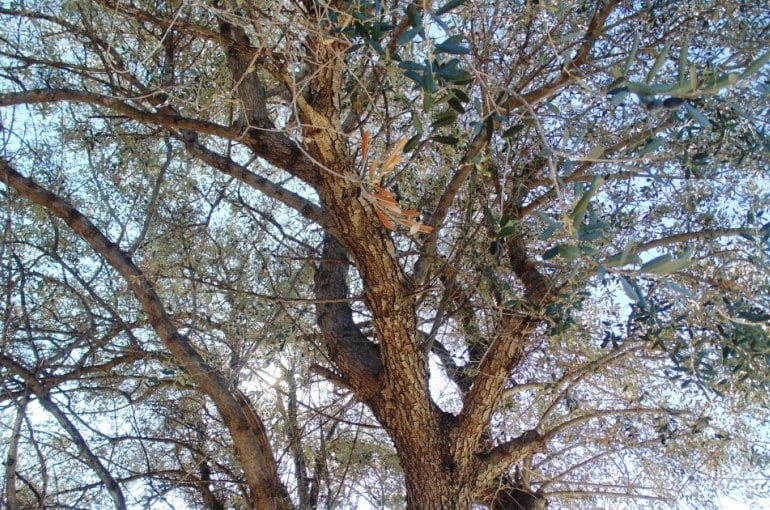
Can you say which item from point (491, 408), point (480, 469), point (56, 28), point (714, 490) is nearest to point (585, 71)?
point (491, 408)

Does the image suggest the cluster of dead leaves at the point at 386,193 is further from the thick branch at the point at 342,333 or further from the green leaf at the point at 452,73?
the thick branch at the point at 342,333

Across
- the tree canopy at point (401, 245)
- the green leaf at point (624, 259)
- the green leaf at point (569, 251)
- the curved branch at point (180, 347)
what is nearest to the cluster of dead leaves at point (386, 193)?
the tree canopy at point (401, 245)

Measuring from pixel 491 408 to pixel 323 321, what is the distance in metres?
1.19

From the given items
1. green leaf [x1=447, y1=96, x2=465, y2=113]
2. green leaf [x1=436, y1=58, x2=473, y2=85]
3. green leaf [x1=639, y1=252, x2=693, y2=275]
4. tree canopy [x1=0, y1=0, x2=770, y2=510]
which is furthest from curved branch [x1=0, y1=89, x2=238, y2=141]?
green leaf [x1=639, y1=252, x2=693, y2=275]

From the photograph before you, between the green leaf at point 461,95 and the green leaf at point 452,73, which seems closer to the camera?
the green leaf at point 452,73

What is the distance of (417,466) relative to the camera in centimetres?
389

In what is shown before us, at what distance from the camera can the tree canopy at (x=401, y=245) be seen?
299cm

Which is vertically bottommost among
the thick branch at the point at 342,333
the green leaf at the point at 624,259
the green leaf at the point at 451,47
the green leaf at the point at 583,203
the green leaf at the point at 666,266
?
the green leaf at the point at 666,266

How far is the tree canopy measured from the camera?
299 centimetres

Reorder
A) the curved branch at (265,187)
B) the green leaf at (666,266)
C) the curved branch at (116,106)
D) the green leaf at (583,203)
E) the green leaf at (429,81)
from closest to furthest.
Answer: the green leaf at (666,266)
the green leaf at (583,203)
the green leaf at (429,81)
the curved branch at (116,106)
the curved branch at (265,187)

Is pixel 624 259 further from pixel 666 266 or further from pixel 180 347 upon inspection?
pixel 180 347

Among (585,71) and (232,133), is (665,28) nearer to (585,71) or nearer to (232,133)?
(585,71)

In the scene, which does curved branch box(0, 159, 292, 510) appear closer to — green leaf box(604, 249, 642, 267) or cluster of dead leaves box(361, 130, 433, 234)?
cluster of dead leaves box(361, 130, 433, 234)

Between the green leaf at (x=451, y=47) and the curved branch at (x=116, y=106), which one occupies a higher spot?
the curved branch at (x=116, y=106)
